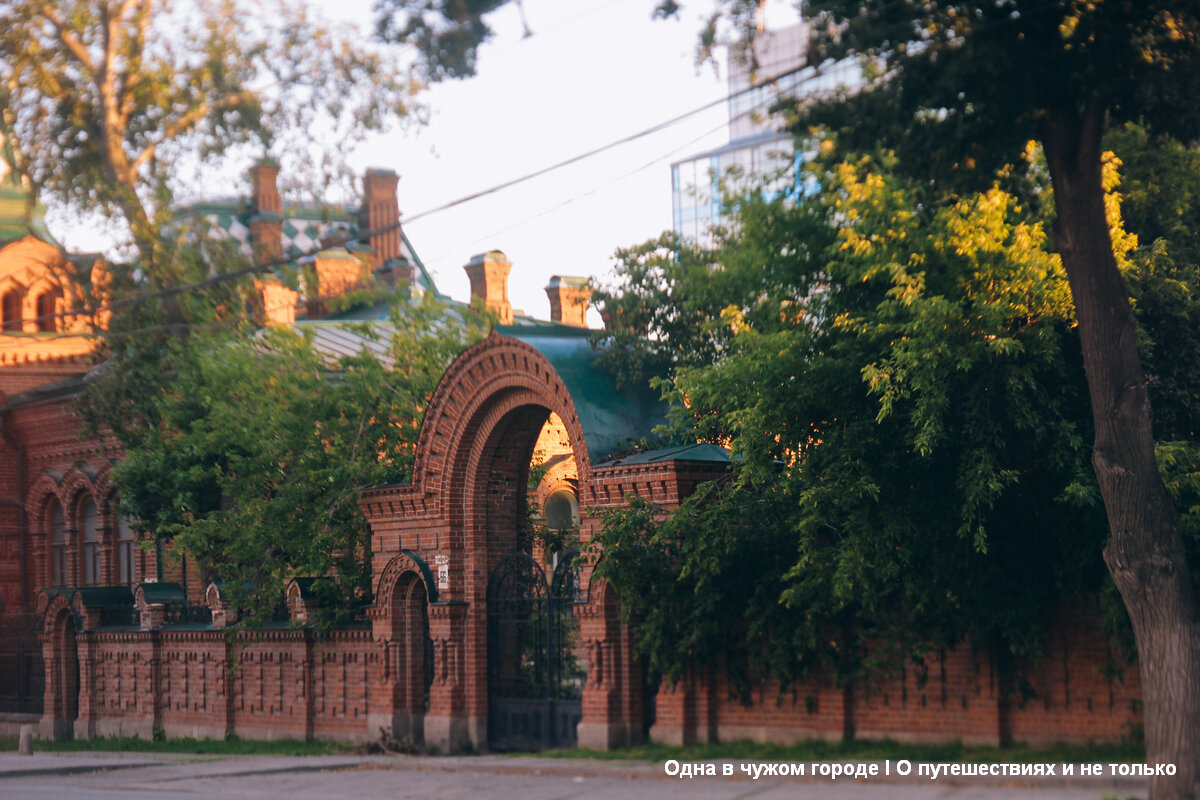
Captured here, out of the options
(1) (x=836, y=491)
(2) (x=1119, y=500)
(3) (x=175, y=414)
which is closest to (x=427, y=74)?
(1) (x=836, y=491)

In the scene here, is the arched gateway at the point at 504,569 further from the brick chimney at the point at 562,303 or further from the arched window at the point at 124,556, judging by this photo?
the brick chimney at the point at 562,303

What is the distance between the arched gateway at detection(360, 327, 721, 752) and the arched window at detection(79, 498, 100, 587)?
49.8ft

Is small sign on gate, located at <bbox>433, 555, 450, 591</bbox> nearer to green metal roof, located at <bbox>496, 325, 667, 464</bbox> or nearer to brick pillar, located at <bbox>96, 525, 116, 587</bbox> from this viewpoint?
green metal roof, located at <bbox>496, 325, 667, 464</bbox>

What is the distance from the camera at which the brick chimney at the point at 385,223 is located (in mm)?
36938

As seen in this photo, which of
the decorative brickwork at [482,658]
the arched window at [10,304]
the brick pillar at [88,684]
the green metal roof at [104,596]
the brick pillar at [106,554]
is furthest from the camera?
the arched window at [10,304]

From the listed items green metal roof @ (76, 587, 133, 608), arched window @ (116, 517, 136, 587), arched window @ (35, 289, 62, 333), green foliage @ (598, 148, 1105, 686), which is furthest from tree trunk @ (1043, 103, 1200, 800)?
arched window @ (35, 289, 62, 333)

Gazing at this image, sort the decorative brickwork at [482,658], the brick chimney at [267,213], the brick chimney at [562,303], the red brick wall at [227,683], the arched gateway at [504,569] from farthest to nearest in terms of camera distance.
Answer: the brick chimney at [562,303] < the brick chimney at [267,213] < the red brick wall at [227,683] < the arched gateway at [504,569] < the decorative brickwork at [482,658]

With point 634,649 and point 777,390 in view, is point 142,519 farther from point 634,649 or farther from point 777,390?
point 777,390

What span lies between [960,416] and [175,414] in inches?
615

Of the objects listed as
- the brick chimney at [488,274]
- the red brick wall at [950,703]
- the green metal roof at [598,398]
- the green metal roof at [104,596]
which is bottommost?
the red brick wall at [950,703]

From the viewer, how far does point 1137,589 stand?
1147cm

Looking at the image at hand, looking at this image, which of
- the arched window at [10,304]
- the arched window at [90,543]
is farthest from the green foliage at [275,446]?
the arched window at [10,304]

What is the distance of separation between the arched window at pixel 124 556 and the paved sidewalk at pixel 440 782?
36.5 feet

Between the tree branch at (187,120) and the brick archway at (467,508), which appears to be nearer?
the brick archway at (467,508)
